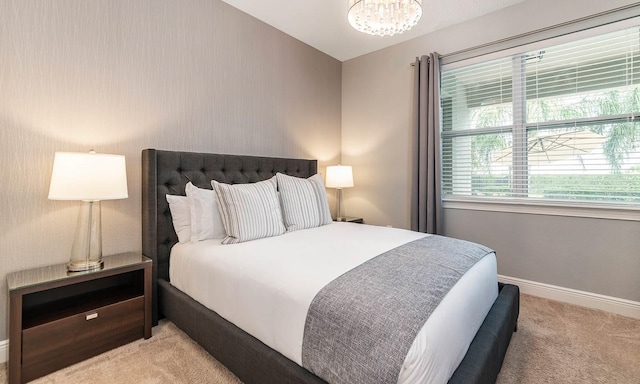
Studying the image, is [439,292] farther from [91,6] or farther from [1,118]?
[91,6]

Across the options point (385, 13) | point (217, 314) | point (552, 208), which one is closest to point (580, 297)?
point (552, 208)

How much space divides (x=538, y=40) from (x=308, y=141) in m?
2.42

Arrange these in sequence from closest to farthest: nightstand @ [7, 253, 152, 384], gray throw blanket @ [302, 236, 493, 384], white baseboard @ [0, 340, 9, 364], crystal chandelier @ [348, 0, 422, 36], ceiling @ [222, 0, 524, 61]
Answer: gray throw blanket @ [302, 236, 493, 384]
nightstand @ [7, 253, 152, 384]
white baseboard @ [0, 340, 9, 364]
crystal chandelier @ [348, 0, 422, 36]
ceiling @ [222, 0, 524, 61]

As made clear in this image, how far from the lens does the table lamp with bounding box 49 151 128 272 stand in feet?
→ 5.13

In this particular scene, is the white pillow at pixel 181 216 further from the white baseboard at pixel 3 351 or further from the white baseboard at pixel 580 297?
the white baseboard at pixel 580 297

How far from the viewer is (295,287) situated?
4.15 ft

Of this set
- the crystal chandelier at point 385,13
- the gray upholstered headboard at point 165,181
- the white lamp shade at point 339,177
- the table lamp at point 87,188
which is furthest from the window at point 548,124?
the table lamp at point 87,188

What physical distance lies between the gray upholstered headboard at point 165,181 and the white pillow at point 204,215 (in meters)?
0.18

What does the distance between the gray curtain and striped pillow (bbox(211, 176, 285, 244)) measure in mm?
1641

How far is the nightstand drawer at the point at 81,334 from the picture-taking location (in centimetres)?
150

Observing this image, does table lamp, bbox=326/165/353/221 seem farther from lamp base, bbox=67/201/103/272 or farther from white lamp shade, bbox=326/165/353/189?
lamp base, bbox=67/201/103/272

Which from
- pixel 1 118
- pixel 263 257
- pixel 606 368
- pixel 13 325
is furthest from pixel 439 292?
pixel 1 118

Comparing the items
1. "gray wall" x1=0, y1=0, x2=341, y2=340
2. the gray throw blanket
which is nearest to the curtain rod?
"gray wall" x1=0, y1=0, x2=341, y2=340

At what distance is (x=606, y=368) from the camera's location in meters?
1.62
